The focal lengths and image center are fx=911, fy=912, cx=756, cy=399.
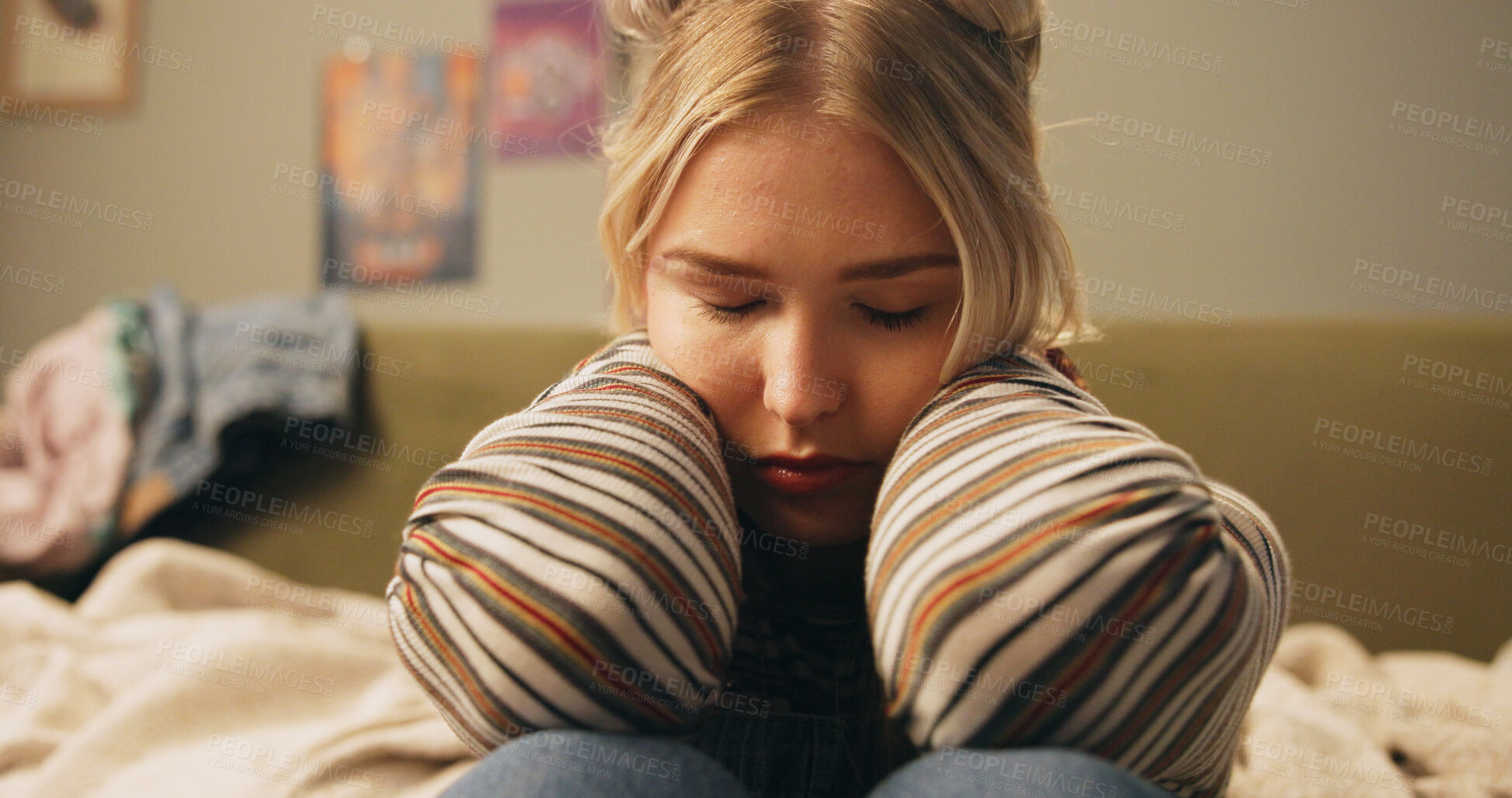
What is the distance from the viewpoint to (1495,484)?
1008 millimetres

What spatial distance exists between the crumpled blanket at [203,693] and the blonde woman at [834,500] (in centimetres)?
28

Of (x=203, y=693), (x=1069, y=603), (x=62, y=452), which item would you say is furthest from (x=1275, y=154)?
(x=62, y=452)

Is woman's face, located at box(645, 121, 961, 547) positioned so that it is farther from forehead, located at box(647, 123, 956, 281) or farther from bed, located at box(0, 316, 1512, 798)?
bed, located at box(0, 316, 1512, 798)

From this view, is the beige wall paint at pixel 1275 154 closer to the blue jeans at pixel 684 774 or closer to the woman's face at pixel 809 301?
the woman's face at pixel 809 301

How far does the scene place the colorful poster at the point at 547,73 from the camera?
5.27ft

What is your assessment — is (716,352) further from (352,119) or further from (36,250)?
(36,250)

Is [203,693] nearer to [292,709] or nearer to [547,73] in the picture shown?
[292,709]

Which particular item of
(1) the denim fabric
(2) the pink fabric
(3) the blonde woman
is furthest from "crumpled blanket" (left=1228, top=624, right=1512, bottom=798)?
(2) the pink fabric

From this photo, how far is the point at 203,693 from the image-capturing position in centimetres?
78

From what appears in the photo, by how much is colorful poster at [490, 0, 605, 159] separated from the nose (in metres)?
1.23

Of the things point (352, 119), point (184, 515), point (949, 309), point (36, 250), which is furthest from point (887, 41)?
point (36, 250)

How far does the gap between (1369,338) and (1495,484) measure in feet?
0.66

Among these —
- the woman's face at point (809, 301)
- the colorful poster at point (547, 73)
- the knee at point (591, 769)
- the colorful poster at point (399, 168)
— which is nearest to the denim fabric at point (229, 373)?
the colorful poster at point (399, 168)

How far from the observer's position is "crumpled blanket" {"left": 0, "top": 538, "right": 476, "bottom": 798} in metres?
0.69
